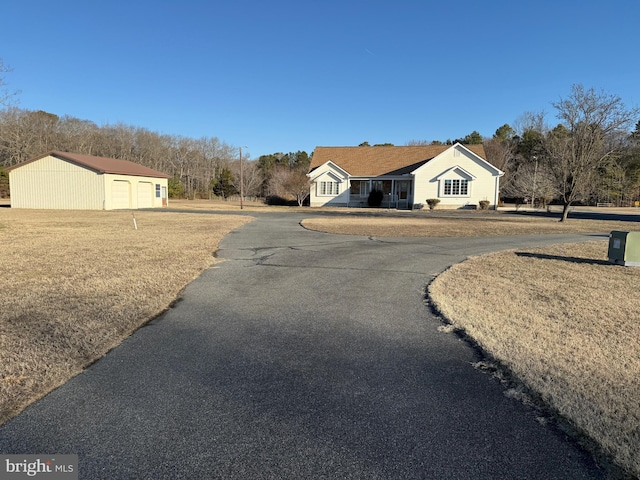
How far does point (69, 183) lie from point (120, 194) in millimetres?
3994

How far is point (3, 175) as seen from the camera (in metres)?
48.0

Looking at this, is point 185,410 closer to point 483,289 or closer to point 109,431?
point 109,431

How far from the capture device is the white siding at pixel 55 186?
3241cm

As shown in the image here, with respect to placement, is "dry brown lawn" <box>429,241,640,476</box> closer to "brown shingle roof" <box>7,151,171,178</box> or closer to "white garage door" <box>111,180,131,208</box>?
"white garage door" <box>111,180,131,208</box>

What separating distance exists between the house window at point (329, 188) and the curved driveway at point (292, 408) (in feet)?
117

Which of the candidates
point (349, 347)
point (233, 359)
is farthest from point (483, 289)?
point (233, 359)

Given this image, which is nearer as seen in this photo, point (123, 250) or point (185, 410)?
point (185, 410)

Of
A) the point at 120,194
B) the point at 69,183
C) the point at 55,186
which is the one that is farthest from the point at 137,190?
the point at 55,186

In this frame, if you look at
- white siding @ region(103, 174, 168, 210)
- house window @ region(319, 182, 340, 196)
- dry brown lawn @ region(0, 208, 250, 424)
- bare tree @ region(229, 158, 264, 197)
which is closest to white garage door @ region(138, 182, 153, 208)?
white siding @ region(103, 174, 168, 210)

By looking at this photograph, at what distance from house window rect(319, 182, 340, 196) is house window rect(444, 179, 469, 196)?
1101 centimetres

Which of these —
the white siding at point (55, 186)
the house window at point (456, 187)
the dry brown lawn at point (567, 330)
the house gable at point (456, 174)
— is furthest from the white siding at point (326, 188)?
the dry brown lawn at point (567, 330)

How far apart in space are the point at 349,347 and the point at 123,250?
9.03m

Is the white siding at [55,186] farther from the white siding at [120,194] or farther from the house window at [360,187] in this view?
the house window at [360,187]

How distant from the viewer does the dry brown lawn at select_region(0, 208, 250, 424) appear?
374 centimetres
